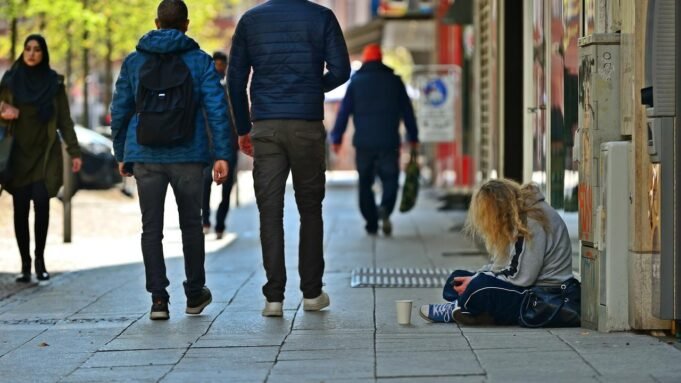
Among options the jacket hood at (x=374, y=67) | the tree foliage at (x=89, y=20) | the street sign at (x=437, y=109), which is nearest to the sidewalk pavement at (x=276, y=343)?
the jacket hood at (x=374, y=67)

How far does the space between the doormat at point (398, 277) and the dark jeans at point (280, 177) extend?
185 centimetres

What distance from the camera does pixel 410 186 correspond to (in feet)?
55.5

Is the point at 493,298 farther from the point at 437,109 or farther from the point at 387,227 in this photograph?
the point at 437,109

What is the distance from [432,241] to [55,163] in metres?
4.95

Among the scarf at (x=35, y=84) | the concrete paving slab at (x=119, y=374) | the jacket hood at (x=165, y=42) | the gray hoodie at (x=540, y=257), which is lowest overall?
the concrete paving slab at (x=119, y=374)

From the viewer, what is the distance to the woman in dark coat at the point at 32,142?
37.9 ft

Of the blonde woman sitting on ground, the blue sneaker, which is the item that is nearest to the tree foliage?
the blue sneaker

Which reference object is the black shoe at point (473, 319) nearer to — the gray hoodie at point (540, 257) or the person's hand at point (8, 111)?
the gray hoodie at point (540, 257)

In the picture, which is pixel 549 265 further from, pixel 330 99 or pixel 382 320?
pixel 330 99

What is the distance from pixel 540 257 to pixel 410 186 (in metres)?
8.62

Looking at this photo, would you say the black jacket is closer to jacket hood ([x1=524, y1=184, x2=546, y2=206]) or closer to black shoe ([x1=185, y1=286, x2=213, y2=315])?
black shoe ([x1=185, y1=286, x2=213, y2=315])

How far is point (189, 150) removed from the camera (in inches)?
355

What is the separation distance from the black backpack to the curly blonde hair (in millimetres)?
1671

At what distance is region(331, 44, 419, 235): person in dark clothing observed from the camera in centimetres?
1605
